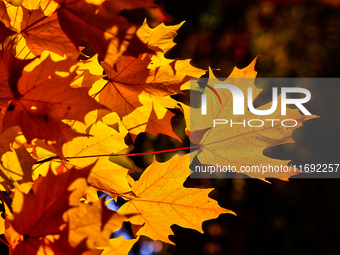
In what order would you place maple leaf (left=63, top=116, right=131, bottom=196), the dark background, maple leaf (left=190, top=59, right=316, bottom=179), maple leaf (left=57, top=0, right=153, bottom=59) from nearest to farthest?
maple leaf (left=57, top=0, right=153, bottom=59)
maple leaf (left=63, top=116, right=131, bottom=196)
maple leaf (left=190, top=59, right=316, bottom=179)
the dark background

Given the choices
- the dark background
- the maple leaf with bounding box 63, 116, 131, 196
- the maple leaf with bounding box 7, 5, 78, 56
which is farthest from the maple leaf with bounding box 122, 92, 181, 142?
the dark background

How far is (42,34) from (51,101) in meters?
0.11

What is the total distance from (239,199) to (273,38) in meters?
1.70

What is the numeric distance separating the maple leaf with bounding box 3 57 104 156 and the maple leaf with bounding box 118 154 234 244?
0.61 feet

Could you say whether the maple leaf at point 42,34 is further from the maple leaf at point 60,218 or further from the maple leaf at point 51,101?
the maple leaf at point 60,218

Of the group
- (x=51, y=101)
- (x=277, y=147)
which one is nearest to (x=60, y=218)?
(x=51, y=101)

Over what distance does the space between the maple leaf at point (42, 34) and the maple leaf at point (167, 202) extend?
222mm

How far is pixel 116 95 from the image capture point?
0.44 meters

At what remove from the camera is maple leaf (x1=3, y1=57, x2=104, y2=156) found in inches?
12.0

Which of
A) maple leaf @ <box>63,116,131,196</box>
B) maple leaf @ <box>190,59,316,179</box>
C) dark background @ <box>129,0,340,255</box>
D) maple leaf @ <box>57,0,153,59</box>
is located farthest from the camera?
dark background @ <box>129,0,340,255</box>

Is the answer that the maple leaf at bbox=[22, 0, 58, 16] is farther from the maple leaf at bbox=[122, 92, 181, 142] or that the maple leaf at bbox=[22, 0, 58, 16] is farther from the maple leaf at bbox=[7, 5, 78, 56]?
the maple leaf at bbox=[122, 92, 181, 142]

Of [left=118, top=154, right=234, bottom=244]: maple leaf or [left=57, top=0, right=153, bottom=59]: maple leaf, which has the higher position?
[left=57, top=0, right=153, bottom=59]: maple leaf

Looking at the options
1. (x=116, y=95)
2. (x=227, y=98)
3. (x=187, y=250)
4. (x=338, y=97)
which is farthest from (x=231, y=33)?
(x=116, y=95)

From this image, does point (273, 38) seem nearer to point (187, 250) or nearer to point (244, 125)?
point (187, 250)
